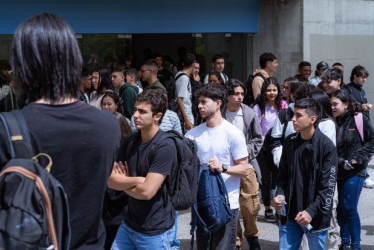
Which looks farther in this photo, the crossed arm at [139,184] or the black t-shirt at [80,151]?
the crossed arm at [139,184]

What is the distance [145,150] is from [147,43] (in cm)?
858

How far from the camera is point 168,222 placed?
4.58 metres

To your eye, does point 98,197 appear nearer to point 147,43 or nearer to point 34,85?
point 34,85

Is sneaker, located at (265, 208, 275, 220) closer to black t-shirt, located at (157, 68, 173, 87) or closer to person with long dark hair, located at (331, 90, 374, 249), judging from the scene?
person with long dark hair, located at (331, 90, 374, 249)

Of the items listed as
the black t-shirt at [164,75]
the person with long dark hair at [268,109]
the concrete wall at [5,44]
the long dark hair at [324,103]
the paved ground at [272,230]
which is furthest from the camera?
the black t-shirt at [164,75]

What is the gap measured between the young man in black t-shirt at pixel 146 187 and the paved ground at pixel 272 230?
264 centimetres

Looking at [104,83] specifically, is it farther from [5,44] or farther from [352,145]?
[352,145]

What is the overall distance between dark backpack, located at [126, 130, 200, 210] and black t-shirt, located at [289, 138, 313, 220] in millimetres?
1001

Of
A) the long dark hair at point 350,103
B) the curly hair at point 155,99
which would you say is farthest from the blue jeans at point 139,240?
the long dark hair at point 350,103

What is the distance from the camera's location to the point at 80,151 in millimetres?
2375

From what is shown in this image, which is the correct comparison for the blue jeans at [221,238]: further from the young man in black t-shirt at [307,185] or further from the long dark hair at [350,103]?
the long dark hair at [350,103]

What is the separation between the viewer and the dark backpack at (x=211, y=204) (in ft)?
17.1

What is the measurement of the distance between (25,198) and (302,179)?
3506mm

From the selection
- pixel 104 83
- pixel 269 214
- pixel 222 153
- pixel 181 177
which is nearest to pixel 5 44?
Answer: pixel 104 83
